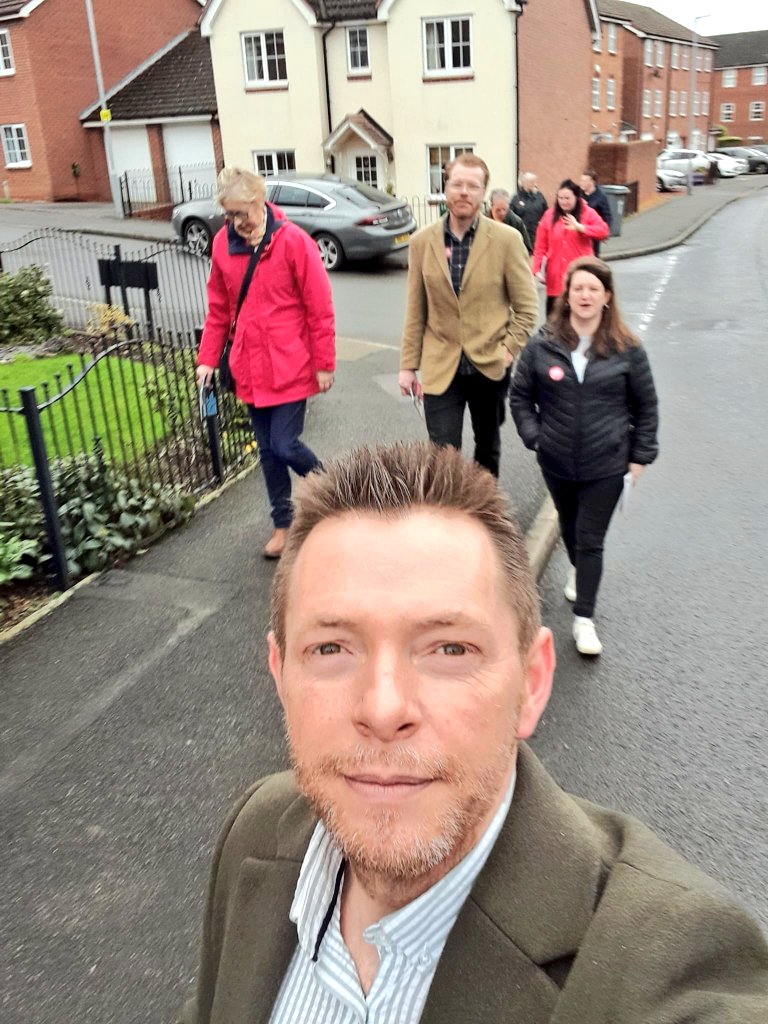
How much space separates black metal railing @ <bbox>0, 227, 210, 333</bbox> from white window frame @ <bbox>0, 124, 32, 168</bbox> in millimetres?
14298

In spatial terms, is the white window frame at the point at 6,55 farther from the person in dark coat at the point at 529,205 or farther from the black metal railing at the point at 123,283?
the person in dark coat at the point at 529,205

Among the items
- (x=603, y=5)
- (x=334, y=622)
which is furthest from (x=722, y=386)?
(x=603, y=5)

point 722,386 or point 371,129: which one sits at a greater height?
point 371,129

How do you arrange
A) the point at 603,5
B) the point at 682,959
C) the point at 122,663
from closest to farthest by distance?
the point at 682,959, the point at 122,663, the point at 603,5

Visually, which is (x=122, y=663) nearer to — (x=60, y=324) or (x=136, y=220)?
(x=60, y=324)

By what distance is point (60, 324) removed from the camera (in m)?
11.9

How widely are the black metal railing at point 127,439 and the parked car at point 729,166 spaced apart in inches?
1999

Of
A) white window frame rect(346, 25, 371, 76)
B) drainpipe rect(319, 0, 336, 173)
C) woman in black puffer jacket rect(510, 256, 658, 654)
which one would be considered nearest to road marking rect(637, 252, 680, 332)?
woman in black puffer jacket rect(510, 256, 658, 654)

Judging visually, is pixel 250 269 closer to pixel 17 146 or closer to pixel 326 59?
pixel 326 59

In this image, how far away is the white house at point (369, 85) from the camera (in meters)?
24.8

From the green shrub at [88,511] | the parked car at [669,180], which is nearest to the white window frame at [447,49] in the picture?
the parked car at [669,180]

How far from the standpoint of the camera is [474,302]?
16.5 ft

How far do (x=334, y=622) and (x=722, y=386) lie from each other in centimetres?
958

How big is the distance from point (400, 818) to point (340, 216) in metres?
18.2
